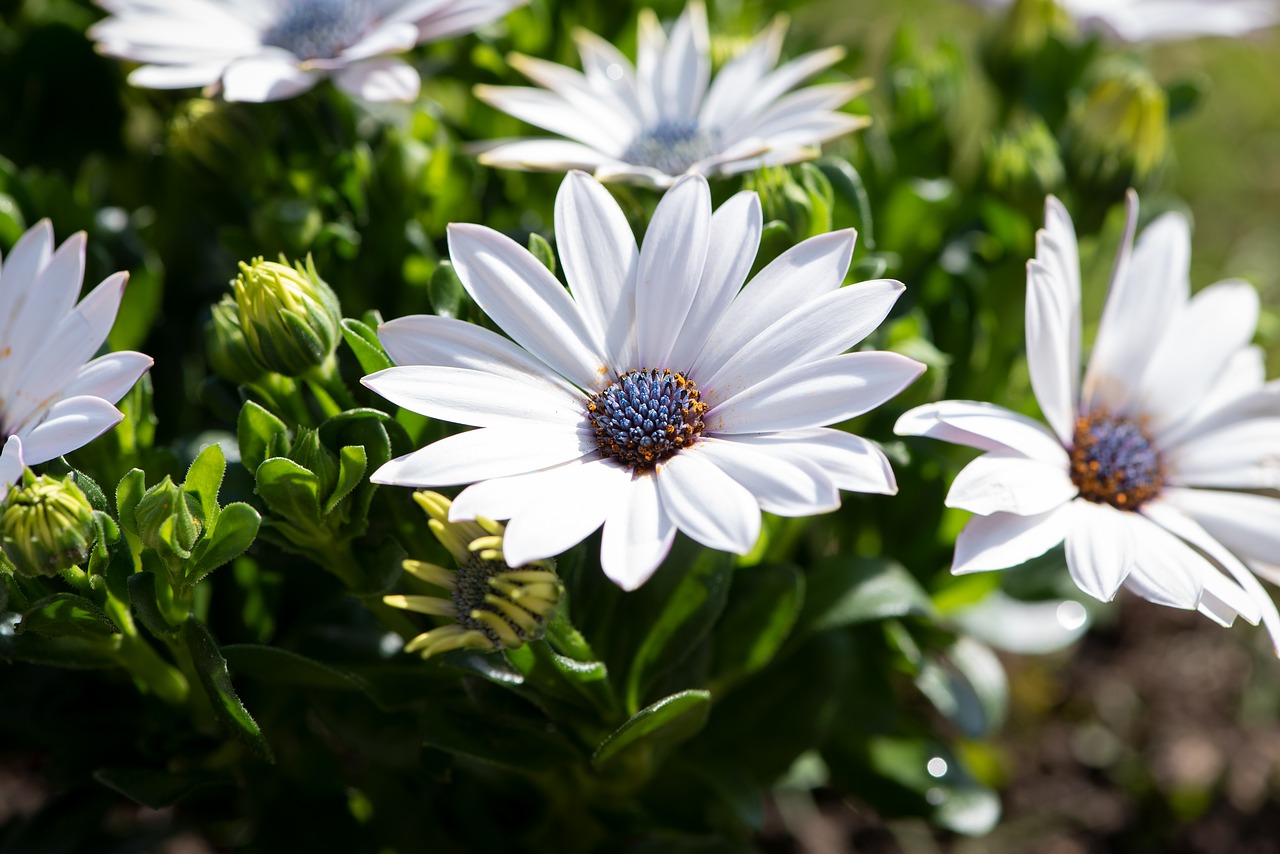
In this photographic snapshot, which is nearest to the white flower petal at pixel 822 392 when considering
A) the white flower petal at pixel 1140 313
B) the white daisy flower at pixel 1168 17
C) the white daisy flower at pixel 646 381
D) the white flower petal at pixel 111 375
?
the white daisy flower at pixel 646 381

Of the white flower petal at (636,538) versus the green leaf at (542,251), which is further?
the green leaf at (542,251)

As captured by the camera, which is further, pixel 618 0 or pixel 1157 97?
pixel 618 0

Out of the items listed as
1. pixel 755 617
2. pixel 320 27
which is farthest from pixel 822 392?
pixel 320 27

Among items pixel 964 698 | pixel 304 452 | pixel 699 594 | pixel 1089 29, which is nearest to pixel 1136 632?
pixel 964 698

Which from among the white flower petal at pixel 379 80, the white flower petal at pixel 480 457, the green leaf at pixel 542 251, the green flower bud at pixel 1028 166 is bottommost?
the white flower petal at pixel 480 457

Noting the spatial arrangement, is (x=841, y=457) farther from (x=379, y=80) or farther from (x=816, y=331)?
(x=379, y=80)

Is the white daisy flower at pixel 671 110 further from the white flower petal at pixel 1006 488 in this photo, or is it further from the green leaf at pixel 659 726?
the green leaf at pixel 659 726

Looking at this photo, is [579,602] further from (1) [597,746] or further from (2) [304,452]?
(2) [304,452]
